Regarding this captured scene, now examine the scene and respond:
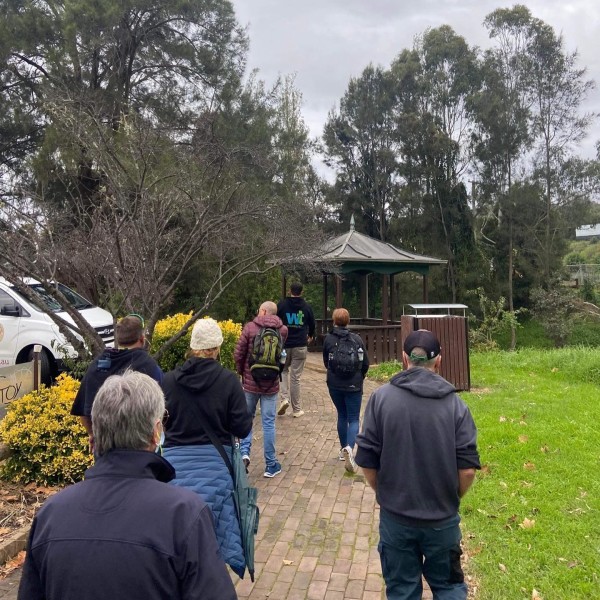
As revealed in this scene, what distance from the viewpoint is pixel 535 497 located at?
16.2ft

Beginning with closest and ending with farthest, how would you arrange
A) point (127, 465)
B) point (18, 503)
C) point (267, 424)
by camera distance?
point (127, 465) < point (18, 503) < point (267, 424)

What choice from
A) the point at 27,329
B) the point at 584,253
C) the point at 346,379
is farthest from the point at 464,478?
the point at 584,253

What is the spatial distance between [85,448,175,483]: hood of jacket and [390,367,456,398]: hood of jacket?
133 cm

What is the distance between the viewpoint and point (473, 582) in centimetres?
366

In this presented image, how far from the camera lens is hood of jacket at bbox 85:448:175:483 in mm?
1559

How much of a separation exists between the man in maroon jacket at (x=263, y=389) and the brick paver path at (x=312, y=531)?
0.75 feet

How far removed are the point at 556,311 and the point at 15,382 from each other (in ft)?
82.4

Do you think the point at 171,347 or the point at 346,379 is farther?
the point at 171,347

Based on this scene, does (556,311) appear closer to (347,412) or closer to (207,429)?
(347,412)

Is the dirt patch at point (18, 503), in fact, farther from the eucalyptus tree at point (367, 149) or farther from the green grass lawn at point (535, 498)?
the eucalyptus tree at point (367, 149)

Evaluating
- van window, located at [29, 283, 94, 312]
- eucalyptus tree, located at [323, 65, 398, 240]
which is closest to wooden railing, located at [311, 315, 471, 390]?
van window, located at [29, 283, 94, 312]

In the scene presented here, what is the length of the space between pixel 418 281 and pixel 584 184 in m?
9.61

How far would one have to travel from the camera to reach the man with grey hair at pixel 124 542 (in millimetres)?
1418

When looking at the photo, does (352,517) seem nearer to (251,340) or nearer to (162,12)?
(251,340)
